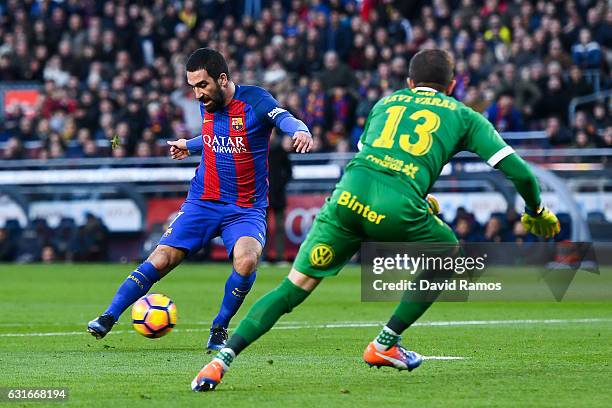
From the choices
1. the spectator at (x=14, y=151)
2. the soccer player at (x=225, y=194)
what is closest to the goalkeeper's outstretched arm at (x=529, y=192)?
the soccer player at (x=225, y=194)

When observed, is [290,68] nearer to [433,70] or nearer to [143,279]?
[143,279]

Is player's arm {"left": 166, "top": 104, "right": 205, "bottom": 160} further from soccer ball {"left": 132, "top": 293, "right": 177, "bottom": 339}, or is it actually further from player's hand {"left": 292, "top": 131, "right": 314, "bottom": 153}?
player's hand {"left": 292, "top": 131, "right": 314, "bottom": 153}

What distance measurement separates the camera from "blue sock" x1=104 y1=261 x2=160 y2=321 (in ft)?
32.1

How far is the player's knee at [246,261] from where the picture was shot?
32.8 feet

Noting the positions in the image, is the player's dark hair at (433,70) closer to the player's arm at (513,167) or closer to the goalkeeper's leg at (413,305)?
the player's arm at (513,167)

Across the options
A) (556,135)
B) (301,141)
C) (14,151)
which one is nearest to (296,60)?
(14,151)

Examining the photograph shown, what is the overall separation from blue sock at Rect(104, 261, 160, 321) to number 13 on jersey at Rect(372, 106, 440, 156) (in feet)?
9.44

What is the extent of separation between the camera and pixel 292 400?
709cm

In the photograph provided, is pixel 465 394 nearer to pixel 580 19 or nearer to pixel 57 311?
pixel 57 311

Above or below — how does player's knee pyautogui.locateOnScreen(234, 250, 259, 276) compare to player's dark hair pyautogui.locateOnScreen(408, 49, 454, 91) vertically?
below

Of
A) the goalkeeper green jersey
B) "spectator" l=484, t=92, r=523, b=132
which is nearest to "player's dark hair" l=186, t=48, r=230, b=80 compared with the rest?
the goalkeeper green jersey

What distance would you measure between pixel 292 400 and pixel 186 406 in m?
0.59

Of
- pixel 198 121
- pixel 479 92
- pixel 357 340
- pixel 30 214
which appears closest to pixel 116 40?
pixel 198 121

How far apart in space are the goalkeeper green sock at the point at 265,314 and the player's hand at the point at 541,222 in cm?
130
